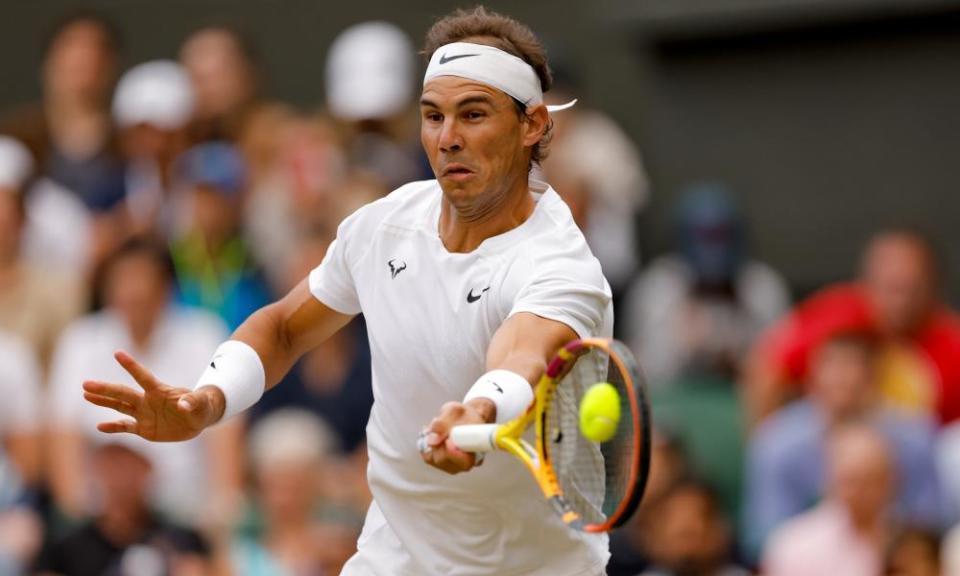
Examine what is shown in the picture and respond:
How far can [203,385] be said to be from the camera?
551 centimetres

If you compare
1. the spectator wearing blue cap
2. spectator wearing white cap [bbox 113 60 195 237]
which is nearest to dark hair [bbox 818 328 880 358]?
the spectator wearing blue cap

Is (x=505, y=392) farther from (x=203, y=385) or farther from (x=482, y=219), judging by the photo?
(x=203, y=385)

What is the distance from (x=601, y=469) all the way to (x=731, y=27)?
6.44 meters

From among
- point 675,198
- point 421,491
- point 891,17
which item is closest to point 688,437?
point 675,198

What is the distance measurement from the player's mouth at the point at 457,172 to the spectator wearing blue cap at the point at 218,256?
4.51 metres

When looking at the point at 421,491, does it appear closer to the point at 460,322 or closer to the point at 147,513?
the point at 460,322

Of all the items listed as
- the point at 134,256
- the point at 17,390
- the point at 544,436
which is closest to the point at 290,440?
the point at 134,256

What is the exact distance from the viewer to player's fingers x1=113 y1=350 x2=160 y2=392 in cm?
508

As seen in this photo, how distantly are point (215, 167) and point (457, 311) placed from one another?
16.0ft

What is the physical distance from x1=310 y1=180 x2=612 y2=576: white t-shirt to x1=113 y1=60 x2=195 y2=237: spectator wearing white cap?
15.0ft

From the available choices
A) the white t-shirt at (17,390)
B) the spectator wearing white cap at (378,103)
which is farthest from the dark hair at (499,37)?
the white t-shirt at (17,390)

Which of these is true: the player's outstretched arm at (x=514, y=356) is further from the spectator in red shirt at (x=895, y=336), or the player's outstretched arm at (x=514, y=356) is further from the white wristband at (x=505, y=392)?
the spectator in red shirt at (x=895, y=336)

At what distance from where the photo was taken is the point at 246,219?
1016 cm

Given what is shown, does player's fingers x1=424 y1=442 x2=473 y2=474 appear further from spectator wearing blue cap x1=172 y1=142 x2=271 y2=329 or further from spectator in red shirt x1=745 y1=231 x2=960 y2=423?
spectator wearing blue cap x1=172 y1=142 x2=271 y2=329
